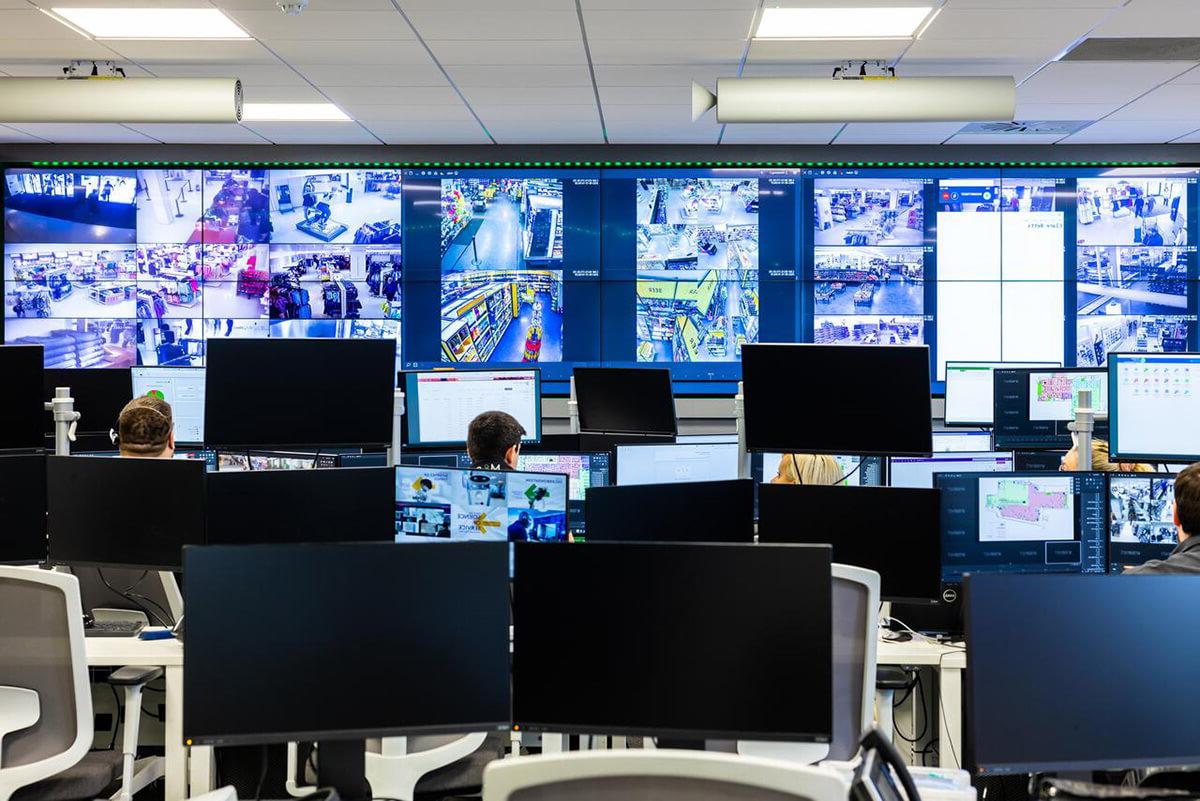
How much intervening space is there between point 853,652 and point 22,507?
90.6 inches

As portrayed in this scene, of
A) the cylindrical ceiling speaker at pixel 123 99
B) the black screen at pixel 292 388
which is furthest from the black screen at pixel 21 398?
the cylindrical ceiling speaker at pixel 123 99

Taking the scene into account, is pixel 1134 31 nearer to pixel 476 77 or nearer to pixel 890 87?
pixel 890 87

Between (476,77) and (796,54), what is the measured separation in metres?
1.47

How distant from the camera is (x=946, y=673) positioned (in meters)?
2.86

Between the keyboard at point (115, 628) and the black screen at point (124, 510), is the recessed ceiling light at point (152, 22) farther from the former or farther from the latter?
the keyboard at point (115, 628)

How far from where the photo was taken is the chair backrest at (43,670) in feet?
8.06

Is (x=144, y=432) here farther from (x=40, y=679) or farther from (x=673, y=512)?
(x=673, y=512)

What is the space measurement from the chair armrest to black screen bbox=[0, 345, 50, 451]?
1094mm

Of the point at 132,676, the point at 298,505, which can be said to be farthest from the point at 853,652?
the point at 132,676

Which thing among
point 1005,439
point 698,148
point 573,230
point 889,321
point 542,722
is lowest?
point 542,722

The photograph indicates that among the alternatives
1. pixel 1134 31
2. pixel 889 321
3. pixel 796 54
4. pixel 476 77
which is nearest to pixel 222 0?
pixel 476 77

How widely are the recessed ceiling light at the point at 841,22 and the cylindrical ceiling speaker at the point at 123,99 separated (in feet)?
7.67

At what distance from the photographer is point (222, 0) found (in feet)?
13.2

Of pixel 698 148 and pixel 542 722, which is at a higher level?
pixel 698 148
